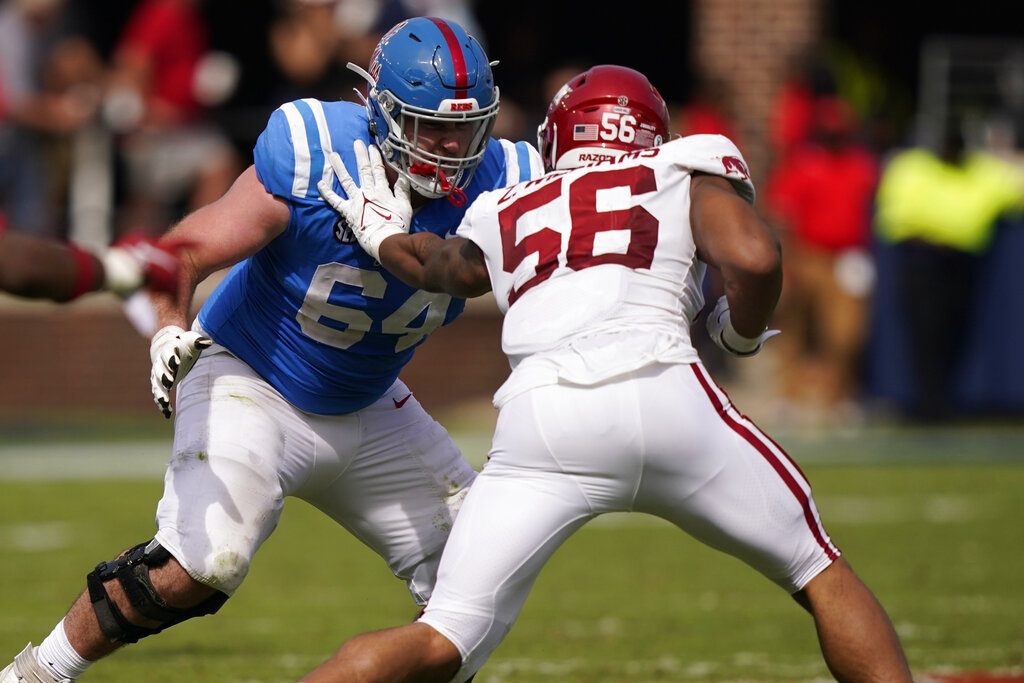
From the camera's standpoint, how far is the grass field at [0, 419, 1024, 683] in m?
5.29

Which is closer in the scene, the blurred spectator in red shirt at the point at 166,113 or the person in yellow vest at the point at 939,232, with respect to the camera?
the person in yellow vest at the point at 939,232

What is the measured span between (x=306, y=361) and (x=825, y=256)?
7564 millimetres

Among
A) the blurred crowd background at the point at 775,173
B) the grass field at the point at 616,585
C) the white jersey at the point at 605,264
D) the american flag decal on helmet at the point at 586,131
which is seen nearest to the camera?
the white jersey at the point at 605,264

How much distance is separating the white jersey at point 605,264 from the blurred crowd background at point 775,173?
7088mm

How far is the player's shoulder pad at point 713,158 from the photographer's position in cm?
359

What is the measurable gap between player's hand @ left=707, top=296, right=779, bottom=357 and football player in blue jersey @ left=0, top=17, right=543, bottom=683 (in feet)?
2.64

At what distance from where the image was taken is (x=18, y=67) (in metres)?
11.5

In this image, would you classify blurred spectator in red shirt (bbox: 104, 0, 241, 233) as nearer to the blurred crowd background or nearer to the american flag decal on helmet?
the blurred crowd background

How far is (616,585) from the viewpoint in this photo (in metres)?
6.82

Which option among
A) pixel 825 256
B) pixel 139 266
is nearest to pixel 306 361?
pixel 139 266

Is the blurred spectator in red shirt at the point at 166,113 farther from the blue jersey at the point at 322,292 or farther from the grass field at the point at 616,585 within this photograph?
the blue jersey at the point at 322,292

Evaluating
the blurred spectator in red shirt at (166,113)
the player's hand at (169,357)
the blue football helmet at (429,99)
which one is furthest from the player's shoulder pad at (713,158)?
the blurred spectator in red shirt at (166,113)

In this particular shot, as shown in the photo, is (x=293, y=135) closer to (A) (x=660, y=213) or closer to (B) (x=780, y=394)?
(A) (x=660, y=213)

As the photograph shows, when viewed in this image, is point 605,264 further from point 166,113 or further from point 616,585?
point 166,113
